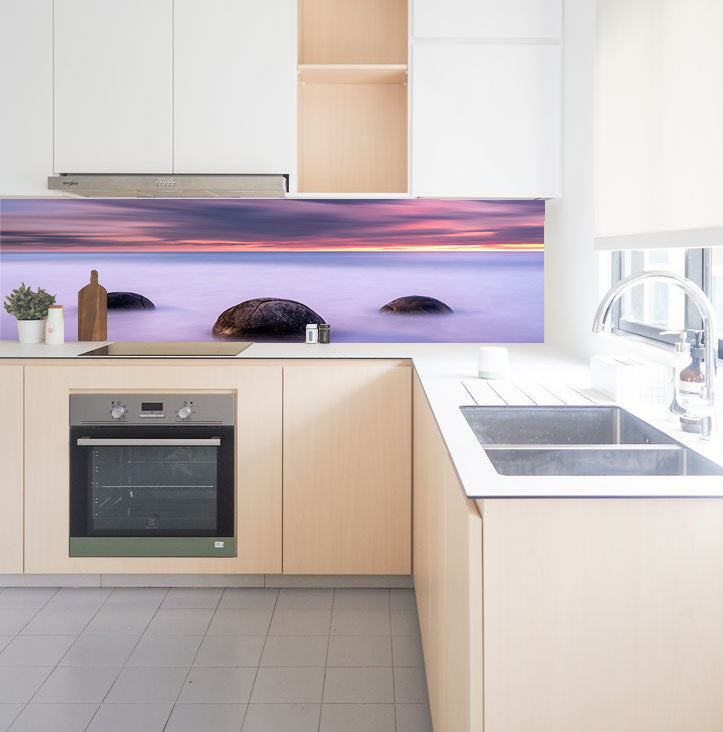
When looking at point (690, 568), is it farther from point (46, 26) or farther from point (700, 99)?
point (46, 26)

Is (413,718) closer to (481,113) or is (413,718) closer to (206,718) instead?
(206,718)

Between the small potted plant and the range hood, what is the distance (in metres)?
0.54

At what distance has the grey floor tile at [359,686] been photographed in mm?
2502

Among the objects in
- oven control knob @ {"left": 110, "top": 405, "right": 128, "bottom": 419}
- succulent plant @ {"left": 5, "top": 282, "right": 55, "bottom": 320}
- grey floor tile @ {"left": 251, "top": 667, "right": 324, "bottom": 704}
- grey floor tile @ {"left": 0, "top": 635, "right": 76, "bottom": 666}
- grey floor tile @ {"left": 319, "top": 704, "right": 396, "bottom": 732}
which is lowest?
grey floor tile @ {"left": 319, "top": 704, "right": 396, "bottom": 732}

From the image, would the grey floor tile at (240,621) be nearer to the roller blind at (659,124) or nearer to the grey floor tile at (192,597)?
the grey floor tile at (192,597)

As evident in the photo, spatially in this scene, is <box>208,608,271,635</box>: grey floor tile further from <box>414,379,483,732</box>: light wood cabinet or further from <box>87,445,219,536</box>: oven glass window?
<box>414,379,483,732</box>: light wood cabinet

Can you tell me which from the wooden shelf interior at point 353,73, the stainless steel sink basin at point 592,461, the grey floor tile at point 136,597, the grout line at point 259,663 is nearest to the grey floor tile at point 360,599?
the grout line at point 259,663

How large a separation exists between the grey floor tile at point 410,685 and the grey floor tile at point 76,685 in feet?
2.76

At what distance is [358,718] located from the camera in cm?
240

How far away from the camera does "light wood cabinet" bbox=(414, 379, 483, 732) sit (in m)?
1.39

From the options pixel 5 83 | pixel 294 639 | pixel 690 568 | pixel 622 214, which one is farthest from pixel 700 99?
pixel 5 83

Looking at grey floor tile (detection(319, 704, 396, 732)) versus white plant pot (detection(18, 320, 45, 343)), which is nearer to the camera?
grey floor tile (detection(319, 704, 396, 732))

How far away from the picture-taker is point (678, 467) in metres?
1.80

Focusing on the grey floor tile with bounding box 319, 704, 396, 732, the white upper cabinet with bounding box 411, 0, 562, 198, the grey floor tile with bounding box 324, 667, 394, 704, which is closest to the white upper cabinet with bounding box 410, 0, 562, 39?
the white upper cabinet with bounding box 411, 0, 562, 198
